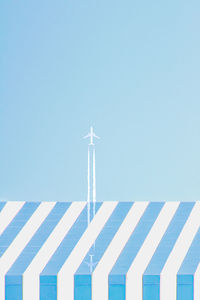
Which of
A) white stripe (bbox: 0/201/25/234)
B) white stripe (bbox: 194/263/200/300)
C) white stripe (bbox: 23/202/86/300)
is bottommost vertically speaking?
white stripe (bbox: 194/263/200/300)

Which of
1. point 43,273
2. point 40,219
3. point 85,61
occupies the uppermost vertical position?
point 85,61

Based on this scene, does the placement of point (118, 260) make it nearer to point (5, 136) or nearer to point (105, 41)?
point (5, 136)

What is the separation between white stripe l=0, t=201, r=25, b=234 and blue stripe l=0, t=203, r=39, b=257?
0.07ft

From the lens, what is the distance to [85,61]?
19.5 ft

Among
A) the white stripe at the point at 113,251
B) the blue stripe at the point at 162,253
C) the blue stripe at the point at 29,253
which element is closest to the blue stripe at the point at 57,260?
the blue stripe at the point at 29,253

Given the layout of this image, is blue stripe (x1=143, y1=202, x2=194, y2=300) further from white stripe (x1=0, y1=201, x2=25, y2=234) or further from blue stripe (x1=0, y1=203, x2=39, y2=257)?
white stripe (x1=0, y1=201, x2=25, y2=234)

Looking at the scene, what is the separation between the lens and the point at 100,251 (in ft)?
19.1

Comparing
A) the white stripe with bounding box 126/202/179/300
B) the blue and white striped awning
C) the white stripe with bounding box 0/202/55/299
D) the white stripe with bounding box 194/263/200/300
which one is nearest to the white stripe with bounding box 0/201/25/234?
the blue and white striped awning

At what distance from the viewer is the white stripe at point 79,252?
18.8ft

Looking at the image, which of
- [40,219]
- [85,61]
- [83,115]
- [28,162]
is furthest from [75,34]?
[40,219]

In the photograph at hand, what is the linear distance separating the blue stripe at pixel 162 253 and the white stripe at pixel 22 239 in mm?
827

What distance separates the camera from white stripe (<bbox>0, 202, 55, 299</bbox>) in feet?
18.9

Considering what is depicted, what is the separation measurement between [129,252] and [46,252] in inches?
22.6

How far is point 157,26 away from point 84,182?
3.97 ft
